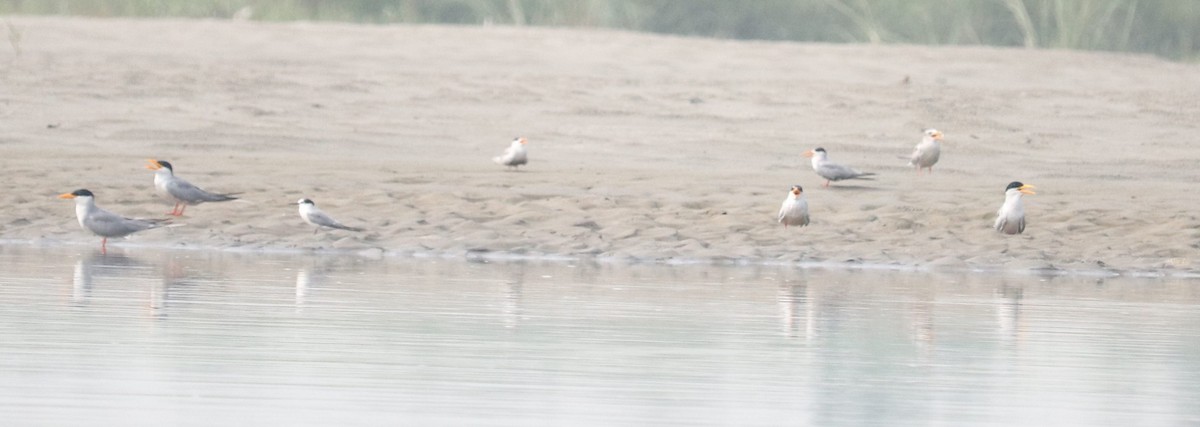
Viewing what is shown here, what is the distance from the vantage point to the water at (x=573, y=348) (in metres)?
6.99

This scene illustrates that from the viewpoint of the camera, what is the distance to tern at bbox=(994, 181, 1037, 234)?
14.6m

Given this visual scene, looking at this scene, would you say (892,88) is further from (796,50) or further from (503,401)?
(503,401)

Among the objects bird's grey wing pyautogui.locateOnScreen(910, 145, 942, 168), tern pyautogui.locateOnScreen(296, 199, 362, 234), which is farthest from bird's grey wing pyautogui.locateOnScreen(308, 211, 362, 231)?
bird's grey wing pyautogui.locateOnScreen(910, 145, 942, 168)

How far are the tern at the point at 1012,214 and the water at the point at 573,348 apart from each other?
61.5 inches

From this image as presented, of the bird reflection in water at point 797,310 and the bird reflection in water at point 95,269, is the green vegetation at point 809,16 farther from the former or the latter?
the bird reflection in water at point 797,310

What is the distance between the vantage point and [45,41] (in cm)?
2083

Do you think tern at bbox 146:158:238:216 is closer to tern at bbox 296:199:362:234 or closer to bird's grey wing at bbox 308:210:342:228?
tern at bbox 296:199:362:234

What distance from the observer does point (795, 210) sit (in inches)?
579

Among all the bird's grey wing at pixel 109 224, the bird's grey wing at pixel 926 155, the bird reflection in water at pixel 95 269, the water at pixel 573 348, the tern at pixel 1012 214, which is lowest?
the water at pixel 573 348

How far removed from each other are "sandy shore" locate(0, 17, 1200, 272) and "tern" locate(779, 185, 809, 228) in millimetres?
100

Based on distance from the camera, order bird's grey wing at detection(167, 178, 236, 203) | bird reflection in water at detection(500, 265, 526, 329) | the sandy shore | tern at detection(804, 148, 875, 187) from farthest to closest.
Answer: tern at detection(804, 148, 875, 187)
bird's grey wing at detection(167, 178, 236, 203)
the sandy shore
bird reflection in water at detection(500, 265, 526, 329)

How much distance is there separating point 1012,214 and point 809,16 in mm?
9554

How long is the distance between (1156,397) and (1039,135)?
37.2 ft

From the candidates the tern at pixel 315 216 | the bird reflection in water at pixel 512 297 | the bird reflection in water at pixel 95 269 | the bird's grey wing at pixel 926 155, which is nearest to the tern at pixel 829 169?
the bird's grey wing at pixel 926 155
